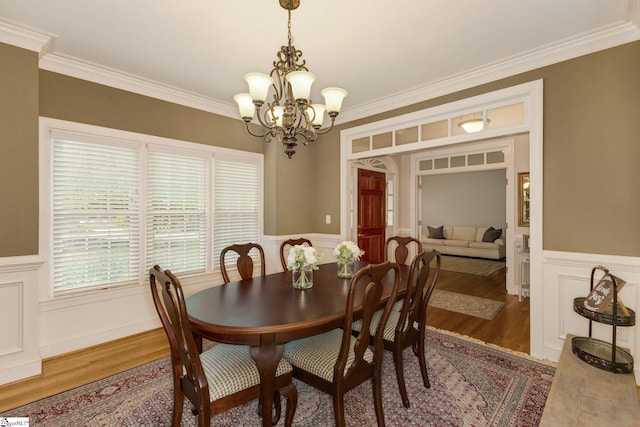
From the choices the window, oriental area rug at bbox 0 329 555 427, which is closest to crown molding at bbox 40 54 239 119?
the window

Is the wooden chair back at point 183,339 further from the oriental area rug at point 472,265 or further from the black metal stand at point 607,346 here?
the oriental area rug at point 472,265

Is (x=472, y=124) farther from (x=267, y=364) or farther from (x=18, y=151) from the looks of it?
(x=18, y=151)

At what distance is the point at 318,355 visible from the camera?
172 centimetres

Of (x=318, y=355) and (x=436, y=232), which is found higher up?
(x=436, y=232)

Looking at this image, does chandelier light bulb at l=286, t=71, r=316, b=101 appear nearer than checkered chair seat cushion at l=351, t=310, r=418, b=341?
Yes

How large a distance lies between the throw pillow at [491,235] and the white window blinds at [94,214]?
7735mm

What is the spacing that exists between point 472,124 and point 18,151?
3.98 metres

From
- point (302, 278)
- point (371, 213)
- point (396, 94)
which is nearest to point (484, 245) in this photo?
point (371, 213)

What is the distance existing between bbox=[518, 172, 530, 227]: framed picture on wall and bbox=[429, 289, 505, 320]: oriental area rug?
1407mm

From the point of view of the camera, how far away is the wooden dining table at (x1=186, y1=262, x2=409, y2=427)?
150 cm

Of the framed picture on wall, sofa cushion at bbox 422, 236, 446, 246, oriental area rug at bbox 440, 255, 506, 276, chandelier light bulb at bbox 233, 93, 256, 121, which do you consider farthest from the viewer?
sofa cushion at bbox 422, 236, 446, 246

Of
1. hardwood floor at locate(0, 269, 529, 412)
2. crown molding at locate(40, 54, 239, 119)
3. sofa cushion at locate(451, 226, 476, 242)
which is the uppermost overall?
crown molding at locate(40, 54, 239, 119)

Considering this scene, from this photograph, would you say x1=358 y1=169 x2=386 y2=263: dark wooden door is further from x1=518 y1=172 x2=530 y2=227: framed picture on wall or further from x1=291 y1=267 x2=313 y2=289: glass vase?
x1=291 y1=267 x2=313 y2=289: glass vase

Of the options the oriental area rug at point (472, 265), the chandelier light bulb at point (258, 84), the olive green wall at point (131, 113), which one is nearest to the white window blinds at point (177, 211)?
the olive green wall at point (131, 113)
